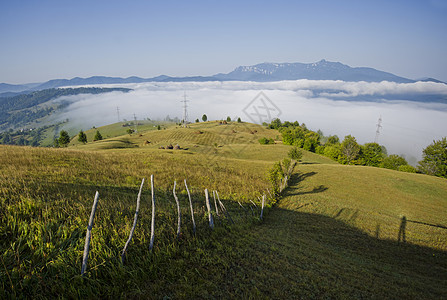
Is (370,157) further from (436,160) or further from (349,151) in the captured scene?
(436,160)

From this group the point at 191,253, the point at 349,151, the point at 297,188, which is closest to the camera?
the point at 191,253

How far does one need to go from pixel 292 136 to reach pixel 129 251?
105 meters

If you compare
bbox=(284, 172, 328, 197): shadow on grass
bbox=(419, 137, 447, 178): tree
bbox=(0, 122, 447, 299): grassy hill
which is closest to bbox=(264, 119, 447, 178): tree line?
bbox=(419, 137, 447, 178): tree

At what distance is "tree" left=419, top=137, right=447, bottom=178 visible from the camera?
60.6 metres

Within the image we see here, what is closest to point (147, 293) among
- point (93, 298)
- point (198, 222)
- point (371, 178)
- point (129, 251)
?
point (93, 298)

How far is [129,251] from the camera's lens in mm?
7215

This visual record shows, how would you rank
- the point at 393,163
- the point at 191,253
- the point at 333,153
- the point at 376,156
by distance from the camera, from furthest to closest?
the point at 333,153 → the point at 376,156 → the point at 393,163 → the point at 191,253

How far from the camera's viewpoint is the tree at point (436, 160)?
60.6 m

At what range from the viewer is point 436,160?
62.7 meters

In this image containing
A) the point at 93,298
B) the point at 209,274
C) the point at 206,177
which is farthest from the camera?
the point at 206,177

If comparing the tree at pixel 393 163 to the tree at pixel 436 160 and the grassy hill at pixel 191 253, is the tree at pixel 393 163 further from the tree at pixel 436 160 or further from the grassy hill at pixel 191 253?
the grassy hill at pixel 191 253

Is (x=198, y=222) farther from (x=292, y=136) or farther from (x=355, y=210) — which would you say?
(x=292, y=136)

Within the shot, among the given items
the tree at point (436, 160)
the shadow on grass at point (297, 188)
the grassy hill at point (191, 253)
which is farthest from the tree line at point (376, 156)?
the grassy hill at point (191, 253)

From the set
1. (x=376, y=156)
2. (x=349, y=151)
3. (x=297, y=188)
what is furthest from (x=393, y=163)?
(x=297, y=188)
